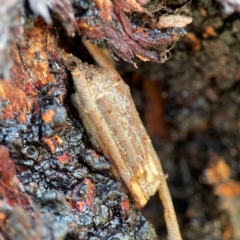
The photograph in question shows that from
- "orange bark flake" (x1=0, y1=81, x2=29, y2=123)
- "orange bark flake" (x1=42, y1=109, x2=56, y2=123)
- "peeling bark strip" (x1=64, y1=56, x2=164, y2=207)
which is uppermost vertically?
"orange bark flake" (x1=0, y1=81, x2=29, y2=123)

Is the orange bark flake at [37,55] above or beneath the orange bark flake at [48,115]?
above

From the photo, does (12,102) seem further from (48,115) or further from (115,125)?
(115,125)

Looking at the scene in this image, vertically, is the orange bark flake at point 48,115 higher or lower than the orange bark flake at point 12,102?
lower

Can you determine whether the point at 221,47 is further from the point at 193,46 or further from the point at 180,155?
the point at 180,155

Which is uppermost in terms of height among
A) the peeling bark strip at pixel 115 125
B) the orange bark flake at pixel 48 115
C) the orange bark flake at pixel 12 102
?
the orange bark flake at pixel 12 102

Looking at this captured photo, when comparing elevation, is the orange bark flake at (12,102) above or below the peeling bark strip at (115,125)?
above

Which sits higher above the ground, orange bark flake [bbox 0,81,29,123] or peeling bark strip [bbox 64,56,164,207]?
orange bark flake [bbox 0,81,29,123]
